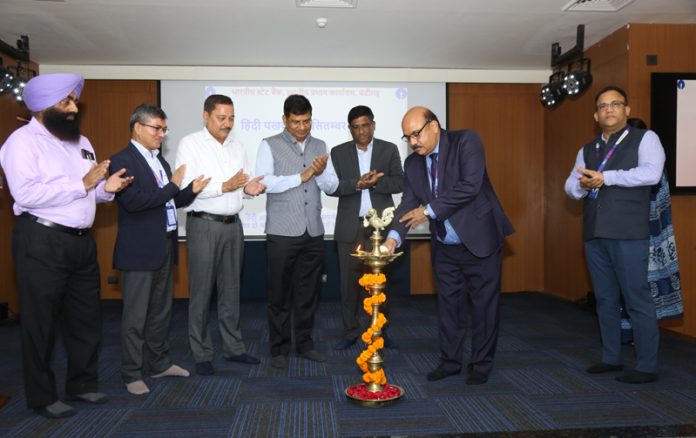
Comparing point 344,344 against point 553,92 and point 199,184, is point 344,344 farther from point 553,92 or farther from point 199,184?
point 553,92

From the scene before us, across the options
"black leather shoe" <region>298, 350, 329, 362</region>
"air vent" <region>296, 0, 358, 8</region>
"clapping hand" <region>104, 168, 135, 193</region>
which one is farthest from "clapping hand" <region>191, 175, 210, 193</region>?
"air vent" <region>296, 0, 358, 8</region>

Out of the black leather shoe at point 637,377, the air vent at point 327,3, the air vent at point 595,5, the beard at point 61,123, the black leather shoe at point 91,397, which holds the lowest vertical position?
the black leather shoe at point 637,377

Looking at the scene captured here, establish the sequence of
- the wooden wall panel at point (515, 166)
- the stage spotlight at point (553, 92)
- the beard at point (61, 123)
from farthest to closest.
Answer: the wooden wall panel at point (515, 166) < the stage spotlight at point (553, 92) < the beard at point (61, 123)

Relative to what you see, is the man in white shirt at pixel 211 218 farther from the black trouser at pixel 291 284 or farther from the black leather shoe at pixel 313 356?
the black leather shoe at pixel 313 356

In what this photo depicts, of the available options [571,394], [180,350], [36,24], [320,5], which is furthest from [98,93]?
[571,394]

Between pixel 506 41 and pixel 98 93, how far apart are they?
4793 millimetres

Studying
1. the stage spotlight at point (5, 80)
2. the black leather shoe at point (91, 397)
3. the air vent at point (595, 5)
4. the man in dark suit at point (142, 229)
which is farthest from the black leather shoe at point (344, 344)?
the stage spotlight at point (5, 80)

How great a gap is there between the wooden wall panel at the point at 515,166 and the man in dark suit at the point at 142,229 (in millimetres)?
4348

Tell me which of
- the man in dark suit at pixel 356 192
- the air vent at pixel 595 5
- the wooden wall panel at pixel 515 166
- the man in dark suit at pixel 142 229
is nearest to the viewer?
the man in dark suit at pixel 142 229

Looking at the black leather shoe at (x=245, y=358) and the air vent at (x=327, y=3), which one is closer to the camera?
the black leather shoe at (x=245, y=358)

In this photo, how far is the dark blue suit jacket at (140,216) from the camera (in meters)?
3.16

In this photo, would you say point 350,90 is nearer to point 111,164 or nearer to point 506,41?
point 506,41

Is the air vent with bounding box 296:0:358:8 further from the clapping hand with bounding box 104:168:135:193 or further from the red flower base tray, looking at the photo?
the red flower base tray

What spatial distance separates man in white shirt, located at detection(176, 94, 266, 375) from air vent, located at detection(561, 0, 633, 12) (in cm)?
309
